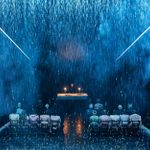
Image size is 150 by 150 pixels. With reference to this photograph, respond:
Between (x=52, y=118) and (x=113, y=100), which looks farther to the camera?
(x=113, y=100)

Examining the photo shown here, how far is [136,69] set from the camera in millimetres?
31875

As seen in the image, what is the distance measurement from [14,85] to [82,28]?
49.5 feet

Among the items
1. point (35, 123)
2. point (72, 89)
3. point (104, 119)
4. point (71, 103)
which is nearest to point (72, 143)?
point (104, 119)

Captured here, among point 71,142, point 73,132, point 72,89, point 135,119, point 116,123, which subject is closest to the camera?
Answer: point 71,142

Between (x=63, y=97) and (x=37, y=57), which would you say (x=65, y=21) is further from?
(x=63, y=97)

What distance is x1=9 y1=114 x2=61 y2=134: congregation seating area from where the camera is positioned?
1705 centimetres

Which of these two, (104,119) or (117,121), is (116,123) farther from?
(104,119)

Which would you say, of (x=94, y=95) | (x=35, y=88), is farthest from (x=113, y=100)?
(x=35, y=88)

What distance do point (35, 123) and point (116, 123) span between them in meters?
3.49

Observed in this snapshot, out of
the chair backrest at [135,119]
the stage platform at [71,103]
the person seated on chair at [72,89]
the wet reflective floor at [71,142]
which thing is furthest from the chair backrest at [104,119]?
the person seated on chair at [72,89]

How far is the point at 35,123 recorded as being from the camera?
56.0 feet

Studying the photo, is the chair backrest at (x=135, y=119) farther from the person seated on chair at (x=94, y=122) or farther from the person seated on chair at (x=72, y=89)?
the person seated on chair at (x=72, y=89)

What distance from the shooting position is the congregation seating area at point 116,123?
1691cm

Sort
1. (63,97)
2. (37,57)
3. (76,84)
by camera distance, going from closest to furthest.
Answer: (63,97) → (76,84) → (37,57)
